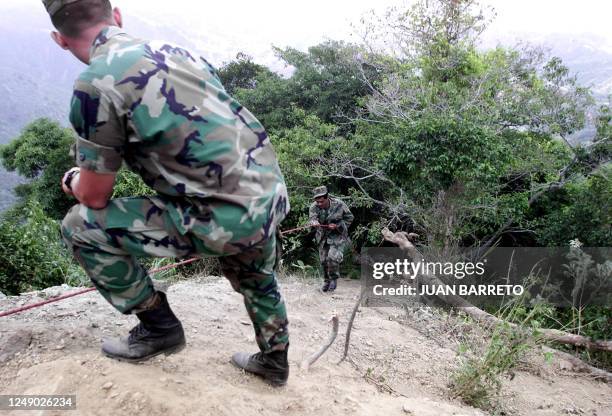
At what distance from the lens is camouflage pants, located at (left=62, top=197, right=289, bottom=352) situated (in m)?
1.75

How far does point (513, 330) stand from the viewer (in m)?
3.17

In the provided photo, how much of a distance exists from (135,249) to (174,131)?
471 mm

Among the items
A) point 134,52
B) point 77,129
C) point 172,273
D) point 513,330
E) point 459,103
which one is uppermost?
point 459,103

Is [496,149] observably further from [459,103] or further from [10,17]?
[10,17]

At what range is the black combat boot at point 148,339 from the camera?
2.08 metres

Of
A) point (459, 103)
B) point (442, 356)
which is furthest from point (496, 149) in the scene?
point (442, 356)

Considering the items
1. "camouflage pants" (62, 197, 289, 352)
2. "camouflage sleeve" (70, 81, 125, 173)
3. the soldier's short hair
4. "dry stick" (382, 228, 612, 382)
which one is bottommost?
"dry stick" (382, 228, 612, 382)

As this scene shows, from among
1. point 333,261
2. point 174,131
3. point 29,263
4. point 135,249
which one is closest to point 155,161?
point 174,131

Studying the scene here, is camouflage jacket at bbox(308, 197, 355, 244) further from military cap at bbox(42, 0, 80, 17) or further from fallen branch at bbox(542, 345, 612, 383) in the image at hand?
military cap at bbox(42, 0, 80, 17)

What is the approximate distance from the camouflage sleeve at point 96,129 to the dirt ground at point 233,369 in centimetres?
87

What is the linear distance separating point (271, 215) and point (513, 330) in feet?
7.00

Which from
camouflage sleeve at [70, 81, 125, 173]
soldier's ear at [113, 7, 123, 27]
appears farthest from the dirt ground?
soldier's ear at [113, 7, 123, 27]

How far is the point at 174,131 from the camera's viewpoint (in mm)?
1604

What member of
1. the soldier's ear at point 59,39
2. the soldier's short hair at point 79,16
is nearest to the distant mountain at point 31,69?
the soldier's ear at point 59,39
